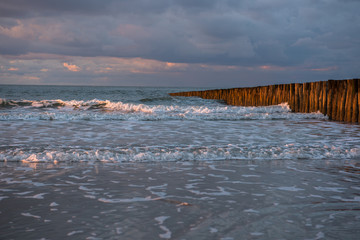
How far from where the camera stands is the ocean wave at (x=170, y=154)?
4.48 metres

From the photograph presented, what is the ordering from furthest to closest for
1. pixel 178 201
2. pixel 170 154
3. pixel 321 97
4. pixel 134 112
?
pixel 134 112, pixel 321 97, pixel 170 154, pixel 178 201

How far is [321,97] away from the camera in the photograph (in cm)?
1096

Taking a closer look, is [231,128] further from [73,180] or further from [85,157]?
[73,180]

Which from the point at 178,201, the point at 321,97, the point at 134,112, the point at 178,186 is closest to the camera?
the point at 178,201

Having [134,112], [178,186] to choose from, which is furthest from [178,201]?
[134,112]

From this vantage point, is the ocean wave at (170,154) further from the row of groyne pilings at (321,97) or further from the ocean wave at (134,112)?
the row of groyne pilings at (321,97)

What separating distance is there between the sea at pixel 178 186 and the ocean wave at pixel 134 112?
3048 millimetres

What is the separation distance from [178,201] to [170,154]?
75.5 inches

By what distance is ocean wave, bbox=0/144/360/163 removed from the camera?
4.48m

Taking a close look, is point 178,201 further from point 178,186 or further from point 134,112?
point 134,112

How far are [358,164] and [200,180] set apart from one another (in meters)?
2.43

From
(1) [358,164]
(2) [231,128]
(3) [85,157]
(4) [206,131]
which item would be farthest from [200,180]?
(2) [231,128]

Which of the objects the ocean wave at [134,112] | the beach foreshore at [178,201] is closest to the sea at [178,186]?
the beach foreshore at [178,201]

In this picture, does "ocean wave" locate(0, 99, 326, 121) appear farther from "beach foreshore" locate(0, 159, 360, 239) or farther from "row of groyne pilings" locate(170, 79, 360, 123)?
"beach foreshore" locate(0, 159, 360, 239)
